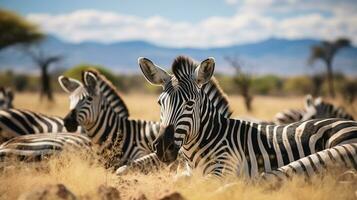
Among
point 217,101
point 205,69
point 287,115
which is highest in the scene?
point 205,69

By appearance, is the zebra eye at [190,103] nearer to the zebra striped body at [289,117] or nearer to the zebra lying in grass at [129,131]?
the zebra lying in grass at [129,131]

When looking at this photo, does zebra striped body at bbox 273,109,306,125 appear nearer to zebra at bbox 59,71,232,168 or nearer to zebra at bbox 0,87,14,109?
zebra at bbox 59,71,232,168

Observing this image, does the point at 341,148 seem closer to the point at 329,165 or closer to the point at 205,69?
the point at 329,165

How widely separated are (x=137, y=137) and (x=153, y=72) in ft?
9.81

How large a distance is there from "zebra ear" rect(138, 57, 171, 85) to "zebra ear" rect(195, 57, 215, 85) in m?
0.33

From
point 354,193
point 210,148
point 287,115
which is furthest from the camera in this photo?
point 287,115

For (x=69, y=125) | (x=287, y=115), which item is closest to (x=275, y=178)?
(x=69, y=125)

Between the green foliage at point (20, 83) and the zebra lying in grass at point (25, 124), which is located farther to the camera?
the green foliage at point (20, 83)

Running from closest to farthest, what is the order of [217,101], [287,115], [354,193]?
[354,193], [217,101], [287,115]

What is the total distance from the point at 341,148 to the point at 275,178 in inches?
32.7

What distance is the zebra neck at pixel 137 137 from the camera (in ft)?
26.6

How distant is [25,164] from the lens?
21.2 feet

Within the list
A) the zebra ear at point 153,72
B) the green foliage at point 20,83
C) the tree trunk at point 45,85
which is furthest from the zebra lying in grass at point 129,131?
the green foliage at point 20,83

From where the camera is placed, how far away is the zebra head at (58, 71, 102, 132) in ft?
26.6
